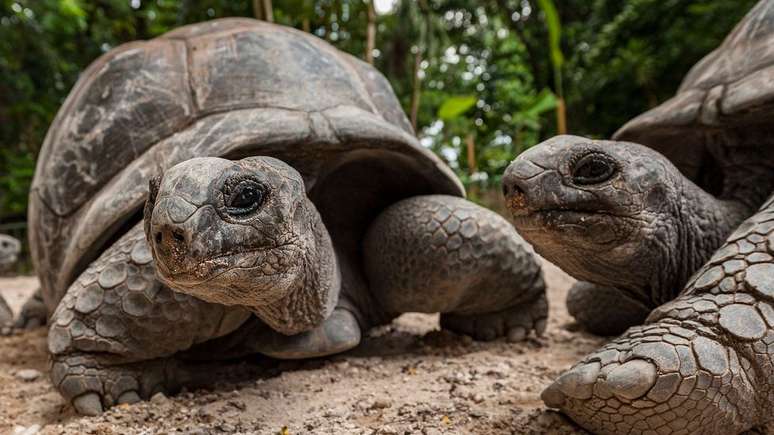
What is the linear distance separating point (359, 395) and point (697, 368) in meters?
1.05

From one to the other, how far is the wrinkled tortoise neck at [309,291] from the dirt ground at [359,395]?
0.82 ft

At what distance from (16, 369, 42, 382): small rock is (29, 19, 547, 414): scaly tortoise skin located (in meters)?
0.30

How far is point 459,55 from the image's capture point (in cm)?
1167

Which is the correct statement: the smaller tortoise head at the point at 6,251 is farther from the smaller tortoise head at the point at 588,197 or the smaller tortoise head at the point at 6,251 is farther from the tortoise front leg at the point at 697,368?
the tortoise front leg at the point at 697,368

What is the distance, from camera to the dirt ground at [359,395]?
1.80 meters

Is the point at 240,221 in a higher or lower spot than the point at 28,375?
higher

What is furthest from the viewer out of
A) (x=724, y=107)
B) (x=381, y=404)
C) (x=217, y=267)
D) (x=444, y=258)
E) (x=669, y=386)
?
(x=444, y=258)

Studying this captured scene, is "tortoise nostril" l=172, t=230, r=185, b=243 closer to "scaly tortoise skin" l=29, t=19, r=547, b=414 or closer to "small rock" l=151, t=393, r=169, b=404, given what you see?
"scaly tortoise skin" l=29, t=19, r=547, b=414

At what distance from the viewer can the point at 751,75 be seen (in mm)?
2182

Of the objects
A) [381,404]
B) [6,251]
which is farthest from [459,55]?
[381,404]

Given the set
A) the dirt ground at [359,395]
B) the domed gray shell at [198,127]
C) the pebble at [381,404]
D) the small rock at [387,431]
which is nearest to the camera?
the small rock at [387,431]

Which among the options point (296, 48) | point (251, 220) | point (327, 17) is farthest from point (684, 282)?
point (327, 17)

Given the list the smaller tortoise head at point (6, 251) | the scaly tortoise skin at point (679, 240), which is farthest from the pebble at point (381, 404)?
the smaller tortoise head at point (6, 251)

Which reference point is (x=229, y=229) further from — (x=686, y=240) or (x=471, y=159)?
(x=471, y=159)
